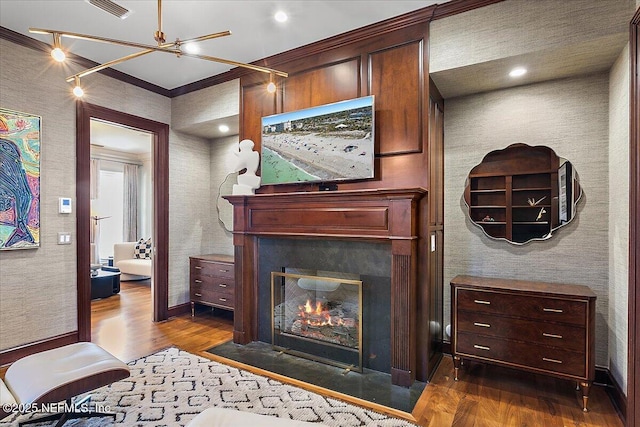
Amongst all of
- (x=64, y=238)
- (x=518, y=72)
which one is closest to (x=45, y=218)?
(x=64, y=238)

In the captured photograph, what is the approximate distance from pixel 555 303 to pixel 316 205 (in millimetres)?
1939

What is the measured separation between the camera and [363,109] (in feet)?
9.40

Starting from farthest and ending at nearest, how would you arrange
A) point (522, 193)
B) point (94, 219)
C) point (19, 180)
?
point (94, 219) < point (19, 180) < point (522, 193)

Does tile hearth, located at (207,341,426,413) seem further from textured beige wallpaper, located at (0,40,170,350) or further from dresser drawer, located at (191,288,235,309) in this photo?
textured beige wallpaper, located at (0,40,170,350)

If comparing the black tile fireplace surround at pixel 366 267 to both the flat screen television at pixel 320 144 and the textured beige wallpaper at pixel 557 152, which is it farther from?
the textured beige wallpaper at pixel 557 152

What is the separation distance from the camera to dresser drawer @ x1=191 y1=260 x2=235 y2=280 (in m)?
4.02

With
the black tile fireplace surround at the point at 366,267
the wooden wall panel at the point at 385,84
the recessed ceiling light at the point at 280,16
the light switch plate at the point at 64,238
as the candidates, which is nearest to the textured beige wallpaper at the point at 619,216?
the wooden wall panel at the point at 385,84

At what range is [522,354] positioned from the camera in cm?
246

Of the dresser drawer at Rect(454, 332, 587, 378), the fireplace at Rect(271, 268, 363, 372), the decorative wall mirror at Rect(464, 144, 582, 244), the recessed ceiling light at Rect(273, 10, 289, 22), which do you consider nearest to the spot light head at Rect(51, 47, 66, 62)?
the recessed ceiling light at Rect(273, 10, 289, 22)

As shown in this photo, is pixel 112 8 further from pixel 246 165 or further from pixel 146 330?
pixel 146 330

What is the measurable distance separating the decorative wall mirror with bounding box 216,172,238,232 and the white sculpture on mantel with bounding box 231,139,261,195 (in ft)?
3.88

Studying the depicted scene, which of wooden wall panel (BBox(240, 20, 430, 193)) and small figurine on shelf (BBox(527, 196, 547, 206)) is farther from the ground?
wooden wall panel (BBox(240, 20, 430, 193))

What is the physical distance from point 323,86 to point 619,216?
254 cm

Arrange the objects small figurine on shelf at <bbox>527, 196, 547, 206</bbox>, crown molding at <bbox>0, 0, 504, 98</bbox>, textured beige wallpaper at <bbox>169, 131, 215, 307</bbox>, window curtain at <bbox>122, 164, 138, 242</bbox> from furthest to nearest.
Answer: window curtain at <bbox>122, 164, 138, 242</bbox>, textured beige wallpaper at <bbox>169, 131, 215, 307</bbox>, small figurine on shelf at <bbox>527, 196, 547, 206</bbox>, crown molding at <bbox>0, 0, 504, 98</bbox>
